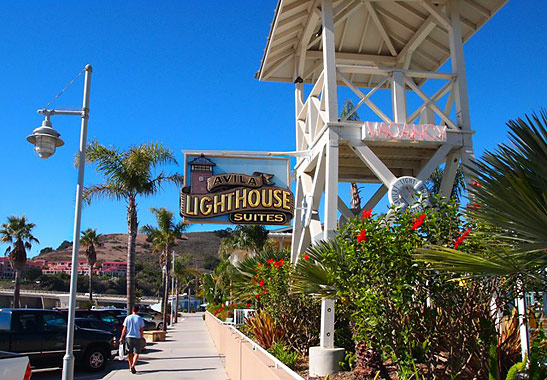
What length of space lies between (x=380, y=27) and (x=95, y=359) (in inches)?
463

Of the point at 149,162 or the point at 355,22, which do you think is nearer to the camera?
the point at 355,22

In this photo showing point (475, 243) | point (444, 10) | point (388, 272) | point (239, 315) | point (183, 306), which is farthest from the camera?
point (183, 306)

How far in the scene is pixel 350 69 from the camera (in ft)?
33.6

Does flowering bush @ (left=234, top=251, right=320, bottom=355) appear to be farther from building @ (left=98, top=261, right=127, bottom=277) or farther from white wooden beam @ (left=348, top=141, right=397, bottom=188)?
building @ (left=98, top=261, right=127, bottom=277)

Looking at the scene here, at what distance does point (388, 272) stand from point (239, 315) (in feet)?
41.8

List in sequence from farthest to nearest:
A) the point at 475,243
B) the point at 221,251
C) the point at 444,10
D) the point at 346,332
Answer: the point at 221,251, the point at 444,10, the point at 346,332, the point at 475,243

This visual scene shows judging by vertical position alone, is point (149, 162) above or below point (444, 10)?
below

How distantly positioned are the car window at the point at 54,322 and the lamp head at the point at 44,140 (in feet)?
20.3

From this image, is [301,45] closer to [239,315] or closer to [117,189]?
[239,315]

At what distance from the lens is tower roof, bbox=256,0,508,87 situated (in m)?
10.9

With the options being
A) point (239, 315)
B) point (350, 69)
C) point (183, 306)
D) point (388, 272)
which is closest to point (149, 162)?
point (239, 315)

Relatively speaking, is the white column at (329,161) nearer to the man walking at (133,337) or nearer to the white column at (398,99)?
the white column at (398,99)

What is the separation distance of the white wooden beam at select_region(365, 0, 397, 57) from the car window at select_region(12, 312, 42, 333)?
11350mm

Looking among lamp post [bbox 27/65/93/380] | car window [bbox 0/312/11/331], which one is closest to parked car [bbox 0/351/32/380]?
lamp post [bbox 27/65/93/380]
